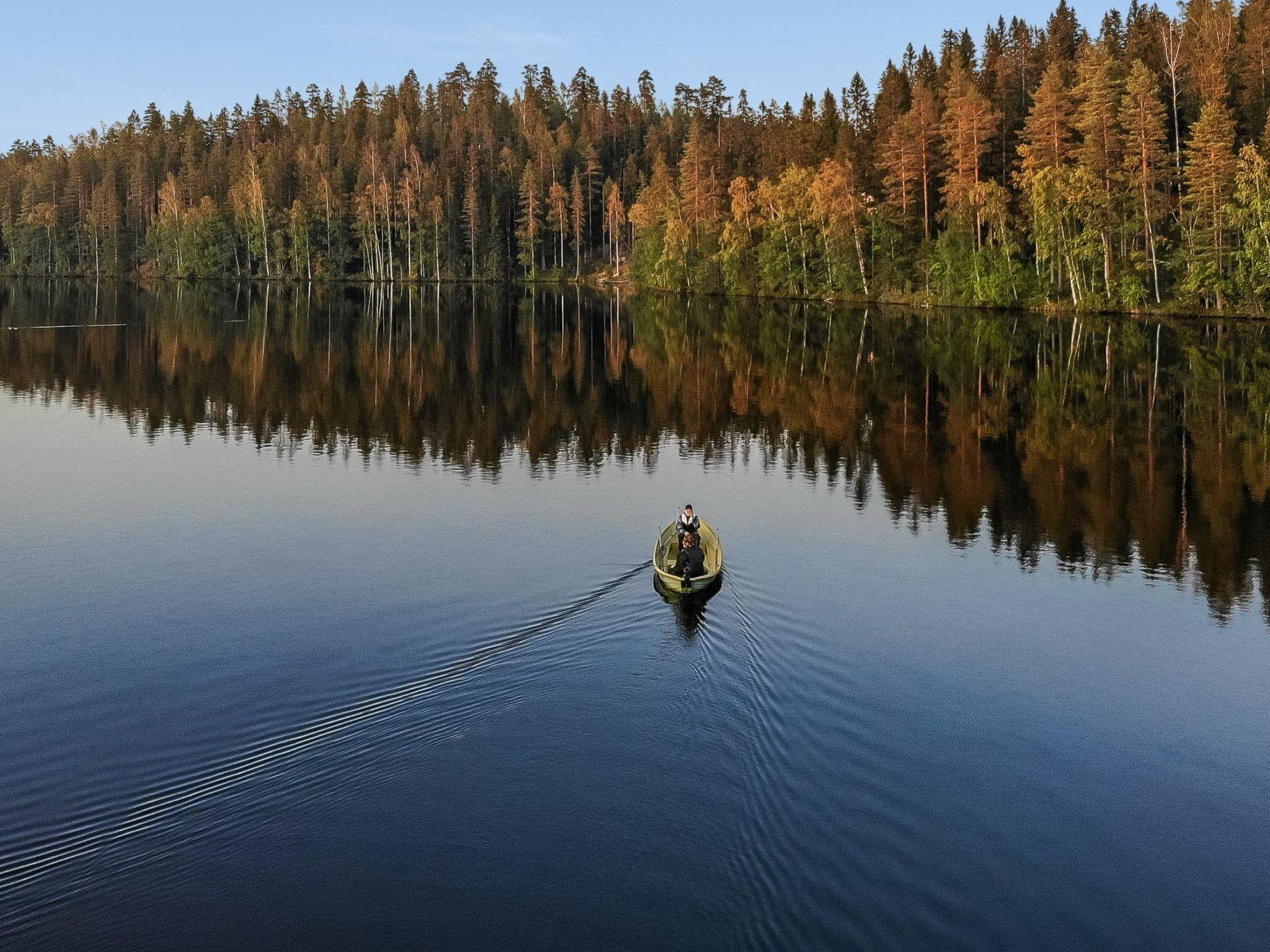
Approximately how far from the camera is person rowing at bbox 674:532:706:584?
23.2 metres

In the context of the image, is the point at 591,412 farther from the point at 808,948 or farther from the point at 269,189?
the point at 269,189

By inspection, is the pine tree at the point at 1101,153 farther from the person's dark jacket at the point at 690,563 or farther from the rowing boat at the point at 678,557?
the person's dark jacket at the point at 690,563

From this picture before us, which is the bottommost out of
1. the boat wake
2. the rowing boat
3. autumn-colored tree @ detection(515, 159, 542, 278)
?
the boat wake

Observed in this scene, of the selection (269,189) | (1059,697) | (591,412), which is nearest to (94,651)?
(1059,697)

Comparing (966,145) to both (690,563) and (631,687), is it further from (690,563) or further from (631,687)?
(631,687)

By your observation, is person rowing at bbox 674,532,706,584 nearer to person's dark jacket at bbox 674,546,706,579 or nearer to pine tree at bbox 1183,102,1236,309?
person's dark jacket at bbox 674,546,706,579

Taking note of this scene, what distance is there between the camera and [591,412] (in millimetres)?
49562

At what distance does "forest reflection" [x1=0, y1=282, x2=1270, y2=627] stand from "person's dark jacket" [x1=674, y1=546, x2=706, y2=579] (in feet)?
28.2

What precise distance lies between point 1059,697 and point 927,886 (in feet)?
22.8

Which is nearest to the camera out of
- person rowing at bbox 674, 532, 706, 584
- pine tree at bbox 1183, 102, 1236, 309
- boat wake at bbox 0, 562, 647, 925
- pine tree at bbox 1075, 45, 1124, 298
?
boat wake at bbox 0, 562, 647, 925

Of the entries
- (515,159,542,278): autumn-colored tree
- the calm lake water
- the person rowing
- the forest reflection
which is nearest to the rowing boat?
the person rowing

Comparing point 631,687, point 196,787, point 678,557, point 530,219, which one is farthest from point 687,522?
point 530,219

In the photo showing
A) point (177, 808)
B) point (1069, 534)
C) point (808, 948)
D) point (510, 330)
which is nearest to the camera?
point (808, 948)

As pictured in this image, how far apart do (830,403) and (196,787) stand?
128 ft
